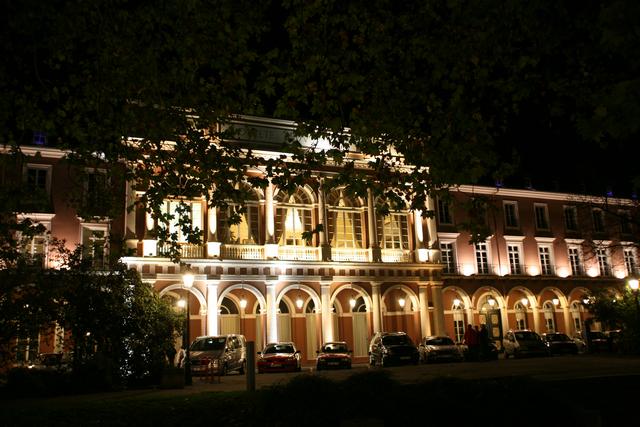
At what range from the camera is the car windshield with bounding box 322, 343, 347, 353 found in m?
28.1

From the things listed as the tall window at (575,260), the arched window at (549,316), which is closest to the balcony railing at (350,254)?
the arched window at (549,316)

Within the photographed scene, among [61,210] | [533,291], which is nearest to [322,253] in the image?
[61,210]

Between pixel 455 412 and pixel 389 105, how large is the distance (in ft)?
19.2

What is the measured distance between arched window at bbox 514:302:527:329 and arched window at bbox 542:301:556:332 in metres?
1.57

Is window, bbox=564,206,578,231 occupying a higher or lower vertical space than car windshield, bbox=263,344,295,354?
higher

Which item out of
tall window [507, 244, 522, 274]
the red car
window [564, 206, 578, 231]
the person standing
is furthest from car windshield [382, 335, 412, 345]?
window [564, 206, 578, 231]

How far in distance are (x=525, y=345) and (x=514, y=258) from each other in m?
11.6

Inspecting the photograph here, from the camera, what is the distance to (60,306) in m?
19.4

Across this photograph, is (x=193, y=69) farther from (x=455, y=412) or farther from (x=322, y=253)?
(x=322, y=253)

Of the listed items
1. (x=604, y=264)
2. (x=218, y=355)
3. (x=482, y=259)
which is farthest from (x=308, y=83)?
(x=604, y=264)

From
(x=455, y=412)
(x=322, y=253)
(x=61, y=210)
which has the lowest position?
(x=455, y=412)

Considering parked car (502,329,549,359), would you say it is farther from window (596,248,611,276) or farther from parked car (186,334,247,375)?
window (596,248,611,276)

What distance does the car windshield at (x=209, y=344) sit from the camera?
81.9ft

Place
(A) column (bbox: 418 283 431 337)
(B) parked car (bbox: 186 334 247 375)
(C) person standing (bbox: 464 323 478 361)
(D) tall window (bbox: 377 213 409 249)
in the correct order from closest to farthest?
(B) parked car (bbox: 186 334 247 375)
(C) person standing (bbox: 464 323 478 361)
(A) column (bbox: 418 283 431 337)
(D) tall window (bbox: 377 213 409 249)
